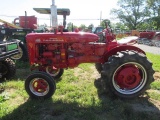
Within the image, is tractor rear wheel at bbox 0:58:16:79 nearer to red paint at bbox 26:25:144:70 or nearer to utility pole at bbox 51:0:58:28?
red paint at bbox 26:25:144:70

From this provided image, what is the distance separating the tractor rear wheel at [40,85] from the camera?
447 cm

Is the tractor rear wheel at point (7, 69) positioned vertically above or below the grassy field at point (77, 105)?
above

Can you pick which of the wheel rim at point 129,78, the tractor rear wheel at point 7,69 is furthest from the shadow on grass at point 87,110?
the tractor rear wheel at point 7,69

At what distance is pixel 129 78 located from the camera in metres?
4.70

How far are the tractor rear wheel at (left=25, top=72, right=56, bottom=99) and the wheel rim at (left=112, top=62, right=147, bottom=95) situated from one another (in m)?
1.26

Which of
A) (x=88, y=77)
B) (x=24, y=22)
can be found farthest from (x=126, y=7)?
(x=88, y=77)

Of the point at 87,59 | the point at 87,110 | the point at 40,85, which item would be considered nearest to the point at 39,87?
the point at 40,85

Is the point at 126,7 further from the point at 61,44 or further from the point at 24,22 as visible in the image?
the point at 61,44

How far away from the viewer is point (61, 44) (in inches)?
196

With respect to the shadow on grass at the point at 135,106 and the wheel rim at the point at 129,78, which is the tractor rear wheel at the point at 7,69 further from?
the wheel rim at the point at 129,78

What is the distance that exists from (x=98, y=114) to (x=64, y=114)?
1.94 feet

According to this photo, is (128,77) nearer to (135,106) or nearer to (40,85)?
(135,106)

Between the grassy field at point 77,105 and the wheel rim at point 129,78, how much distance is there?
242 mm

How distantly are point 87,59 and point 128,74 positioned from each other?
1.02 m
